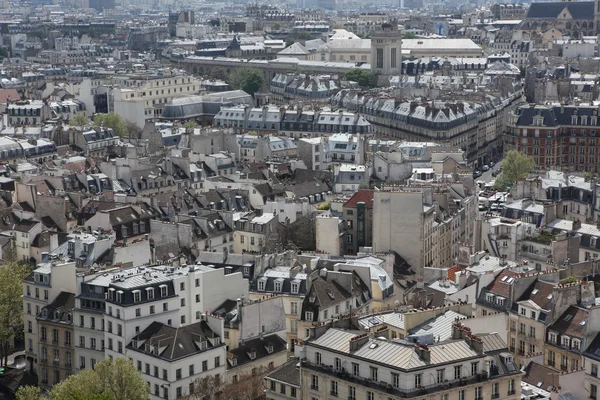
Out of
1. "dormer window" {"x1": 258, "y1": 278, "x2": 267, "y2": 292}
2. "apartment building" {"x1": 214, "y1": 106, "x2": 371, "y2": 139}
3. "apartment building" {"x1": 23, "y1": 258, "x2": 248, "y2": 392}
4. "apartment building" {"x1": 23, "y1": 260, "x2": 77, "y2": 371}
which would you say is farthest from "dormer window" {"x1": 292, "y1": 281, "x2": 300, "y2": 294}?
"apartment building" {"x1": 214, "y1": 106, "x2": 371, "y2": 139}

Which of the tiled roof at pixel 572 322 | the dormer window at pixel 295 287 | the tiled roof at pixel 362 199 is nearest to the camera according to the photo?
the tiled roof at pixel 572 322

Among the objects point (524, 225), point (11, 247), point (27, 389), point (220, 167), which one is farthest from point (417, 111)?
point (27, 389)

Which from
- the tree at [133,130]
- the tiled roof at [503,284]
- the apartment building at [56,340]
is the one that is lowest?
the apartment building at [56,340]

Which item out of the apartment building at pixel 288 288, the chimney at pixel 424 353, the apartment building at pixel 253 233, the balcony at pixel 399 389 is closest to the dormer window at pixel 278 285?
the apartment building at pixel 288 288

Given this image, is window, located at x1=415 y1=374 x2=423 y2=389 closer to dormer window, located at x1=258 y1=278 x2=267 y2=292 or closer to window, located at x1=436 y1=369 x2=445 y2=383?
window, located at x1=436 y1=369 x2=445 y2=383

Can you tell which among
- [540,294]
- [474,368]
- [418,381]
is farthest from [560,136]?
[418,381]

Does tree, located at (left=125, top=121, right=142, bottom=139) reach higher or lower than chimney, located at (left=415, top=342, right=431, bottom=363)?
lower

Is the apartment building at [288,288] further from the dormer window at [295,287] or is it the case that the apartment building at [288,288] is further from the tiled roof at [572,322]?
the tiled roof at [572,322]
